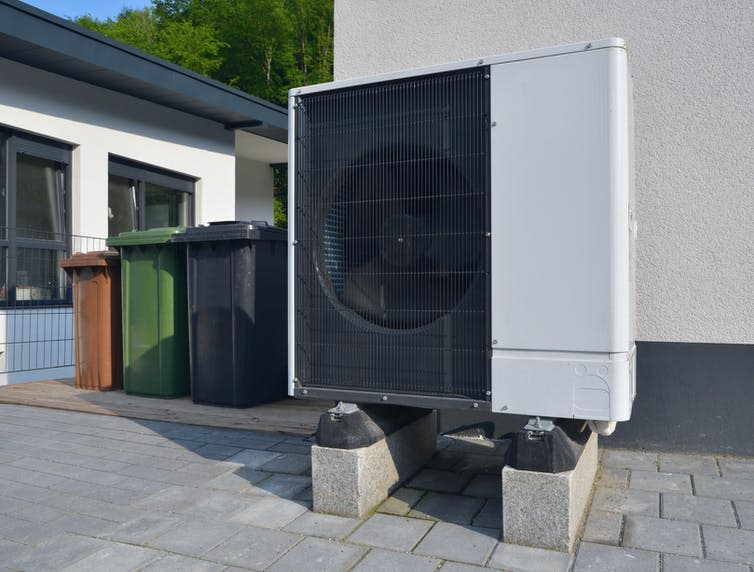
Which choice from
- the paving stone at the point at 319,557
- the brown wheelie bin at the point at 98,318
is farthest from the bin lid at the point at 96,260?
the paving stone at the point at 319,557

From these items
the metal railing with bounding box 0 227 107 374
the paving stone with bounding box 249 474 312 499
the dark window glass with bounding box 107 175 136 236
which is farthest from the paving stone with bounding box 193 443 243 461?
the dark window glass with bounding box 107 175 136 236

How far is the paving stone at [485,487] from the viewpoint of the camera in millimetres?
3596

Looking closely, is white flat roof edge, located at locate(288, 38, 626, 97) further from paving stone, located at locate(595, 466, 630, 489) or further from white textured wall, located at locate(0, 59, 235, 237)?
white textured wall, located at locate(0, 59, 235, 237)

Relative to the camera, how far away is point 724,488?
12.1 feet

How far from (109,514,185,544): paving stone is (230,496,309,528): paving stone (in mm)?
293

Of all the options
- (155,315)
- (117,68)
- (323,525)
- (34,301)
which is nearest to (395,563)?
(323,525)

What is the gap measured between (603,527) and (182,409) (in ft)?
12.3

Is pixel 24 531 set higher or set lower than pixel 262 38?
lower

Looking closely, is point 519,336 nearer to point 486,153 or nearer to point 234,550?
point 486,153

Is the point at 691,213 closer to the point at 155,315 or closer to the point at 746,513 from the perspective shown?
the point at 746,513

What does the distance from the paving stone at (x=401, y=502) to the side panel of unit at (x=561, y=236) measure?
2.61 ft

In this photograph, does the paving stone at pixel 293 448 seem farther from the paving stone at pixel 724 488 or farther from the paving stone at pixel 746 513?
the paving stone at pixel 746 513

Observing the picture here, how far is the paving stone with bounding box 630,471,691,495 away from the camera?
3.68 metres

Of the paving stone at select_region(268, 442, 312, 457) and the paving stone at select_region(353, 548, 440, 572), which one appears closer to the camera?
the paving stone at select_region(353, 548, 440, 572)
